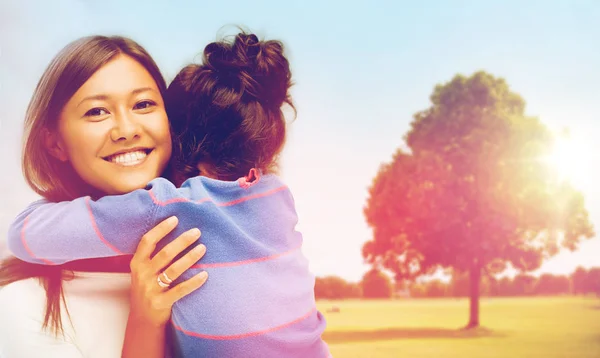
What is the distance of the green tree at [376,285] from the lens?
4.96 metres

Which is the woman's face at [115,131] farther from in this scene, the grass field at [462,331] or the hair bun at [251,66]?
the grass field at [462,331]

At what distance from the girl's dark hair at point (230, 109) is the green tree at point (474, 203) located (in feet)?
14.7

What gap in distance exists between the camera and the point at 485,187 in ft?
17.1

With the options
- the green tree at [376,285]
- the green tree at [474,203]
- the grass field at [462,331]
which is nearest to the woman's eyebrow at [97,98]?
the grass field at [462,331]

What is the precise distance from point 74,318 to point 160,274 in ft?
0.63

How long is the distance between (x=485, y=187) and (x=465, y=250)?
1.95ft

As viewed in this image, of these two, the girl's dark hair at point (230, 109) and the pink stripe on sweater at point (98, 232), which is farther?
the girl's dark hair at point (230, 109)

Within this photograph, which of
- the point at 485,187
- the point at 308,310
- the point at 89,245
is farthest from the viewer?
the point at 485,187

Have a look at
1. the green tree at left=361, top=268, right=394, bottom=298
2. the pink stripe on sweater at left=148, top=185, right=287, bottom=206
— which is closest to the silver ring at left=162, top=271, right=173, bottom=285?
the pink stripe on sweater at left=148, top=185, right=287, bottom=206

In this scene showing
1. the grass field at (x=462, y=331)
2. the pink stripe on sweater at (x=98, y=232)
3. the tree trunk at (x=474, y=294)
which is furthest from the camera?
the tree trunk at (x=474, y=294)

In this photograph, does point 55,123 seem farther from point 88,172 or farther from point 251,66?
point 251,66

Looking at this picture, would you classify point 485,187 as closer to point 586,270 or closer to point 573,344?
point 586,270

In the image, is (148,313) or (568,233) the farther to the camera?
(568,233)

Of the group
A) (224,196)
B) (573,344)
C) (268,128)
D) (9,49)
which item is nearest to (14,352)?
(224,196)
